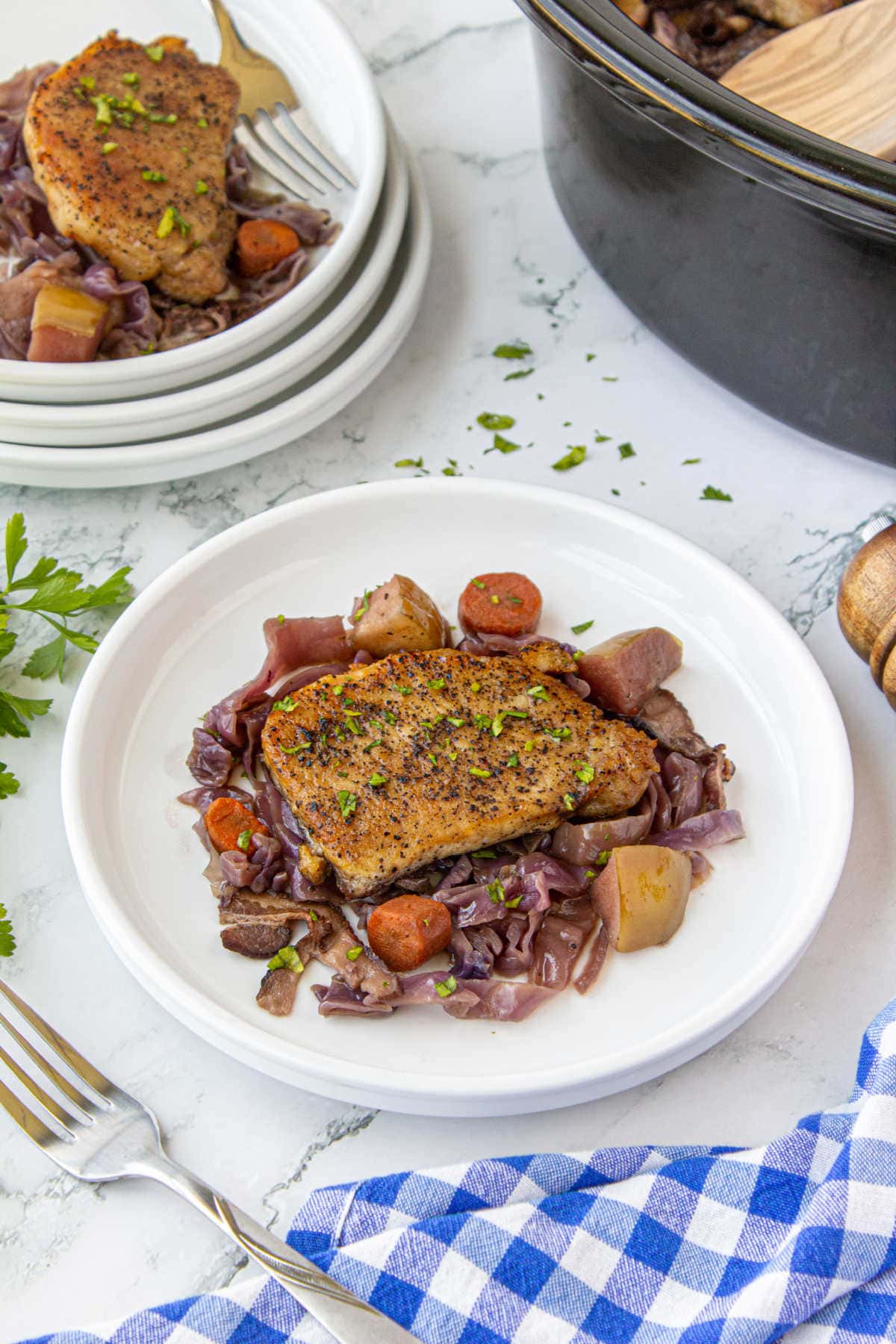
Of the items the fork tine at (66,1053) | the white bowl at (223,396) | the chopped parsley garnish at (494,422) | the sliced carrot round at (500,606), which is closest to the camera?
the fork tine at (66,1053)

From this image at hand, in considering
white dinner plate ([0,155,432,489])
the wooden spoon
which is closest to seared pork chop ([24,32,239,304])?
white dinner plate ([0,155,432,489])

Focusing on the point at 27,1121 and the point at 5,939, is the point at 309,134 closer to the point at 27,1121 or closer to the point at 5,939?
the point at 5,939

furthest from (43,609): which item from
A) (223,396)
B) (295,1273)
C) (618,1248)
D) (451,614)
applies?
(618,1248)

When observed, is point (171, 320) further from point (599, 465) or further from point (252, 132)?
point (599, 465)

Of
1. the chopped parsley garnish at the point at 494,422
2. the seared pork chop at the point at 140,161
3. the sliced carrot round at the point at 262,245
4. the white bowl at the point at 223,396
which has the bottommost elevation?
the chopped parsley garnish at the point at 494,422

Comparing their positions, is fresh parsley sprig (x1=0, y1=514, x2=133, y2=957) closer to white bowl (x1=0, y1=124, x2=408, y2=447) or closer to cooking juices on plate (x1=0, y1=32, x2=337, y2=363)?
white bowl (x1=0, y1=124, x2=408, y2=447)

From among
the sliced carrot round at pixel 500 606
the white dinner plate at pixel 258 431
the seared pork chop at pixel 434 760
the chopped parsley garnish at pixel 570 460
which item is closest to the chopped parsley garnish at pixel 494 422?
the chopped parsley garnish at pixel 570 460

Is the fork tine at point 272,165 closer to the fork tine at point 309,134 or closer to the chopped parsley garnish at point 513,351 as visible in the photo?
the fork tine at point 309,134
